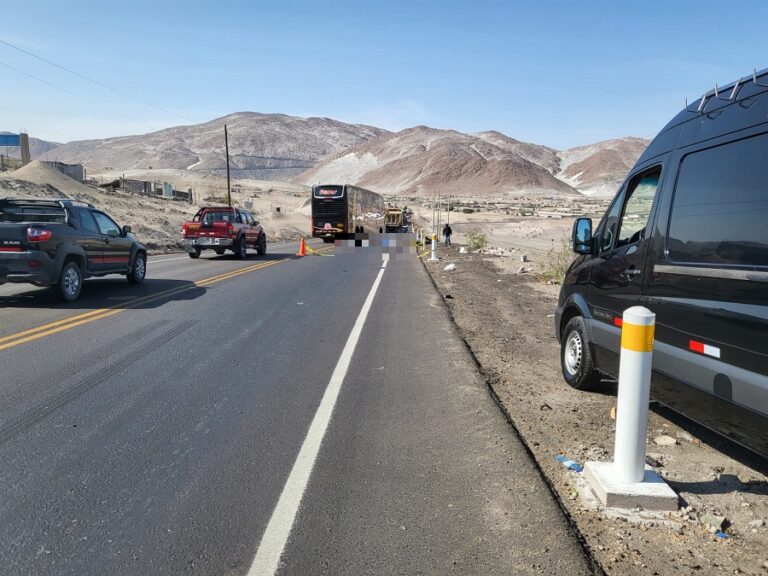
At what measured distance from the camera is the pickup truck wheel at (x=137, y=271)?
14.2 meters

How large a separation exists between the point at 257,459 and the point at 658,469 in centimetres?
286

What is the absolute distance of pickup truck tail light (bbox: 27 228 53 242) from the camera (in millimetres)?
10844

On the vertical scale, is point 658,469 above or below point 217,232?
below

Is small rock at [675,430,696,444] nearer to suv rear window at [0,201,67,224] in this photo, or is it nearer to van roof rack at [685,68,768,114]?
van roof rack at [685,68,768,114]

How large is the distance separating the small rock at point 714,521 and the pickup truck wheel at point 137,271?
12763 mm

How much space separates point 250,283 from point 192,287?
1630 millimetres

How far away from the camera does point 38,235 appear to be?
1094 cm

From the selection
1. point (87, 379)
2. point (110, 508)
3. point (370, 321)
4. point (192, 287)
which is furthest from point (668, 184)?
point (192, 287)

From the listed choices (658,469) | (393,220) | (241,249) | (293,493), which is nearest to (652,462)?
(658,469)

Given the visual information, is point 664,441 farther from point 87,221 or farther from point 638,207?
point 87,221

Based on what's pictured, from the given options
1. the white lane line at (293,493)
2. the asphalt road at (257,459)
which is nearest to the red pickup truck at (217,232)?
the asphalt road at (257,459)

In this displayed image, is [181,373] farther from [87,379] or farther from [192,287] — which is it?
[192,287]

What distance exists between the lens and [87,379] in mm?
6551

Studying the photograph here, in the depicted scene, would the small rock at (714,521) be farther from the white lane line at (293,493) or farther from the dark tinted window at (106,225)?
the dark tinted window at (106,225)
